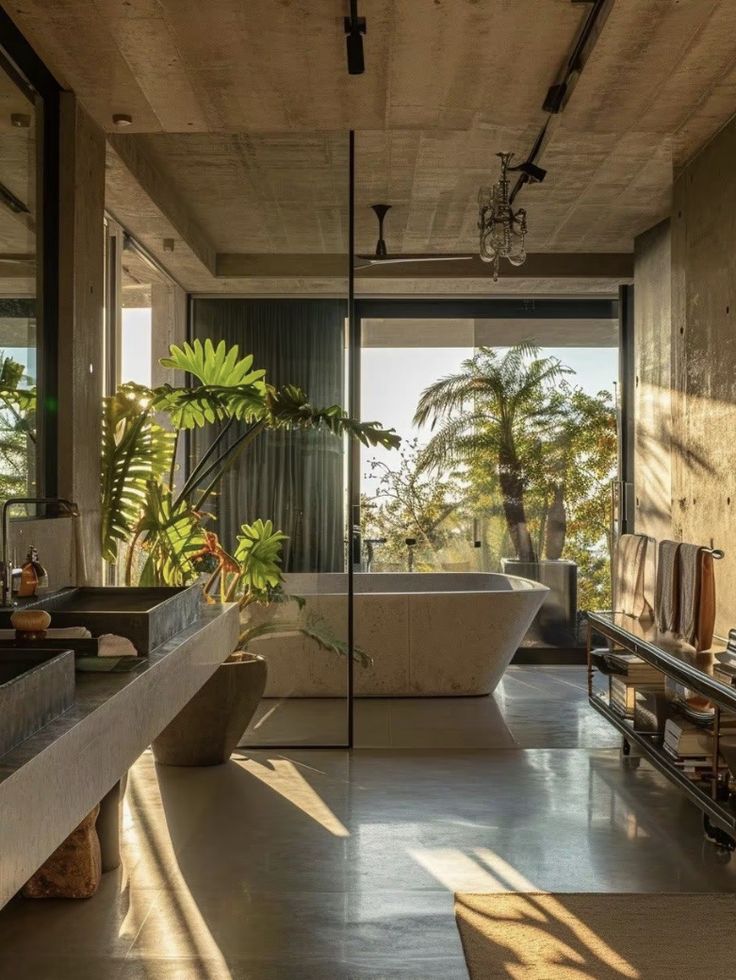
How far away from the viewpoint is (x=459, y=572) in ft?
19.9

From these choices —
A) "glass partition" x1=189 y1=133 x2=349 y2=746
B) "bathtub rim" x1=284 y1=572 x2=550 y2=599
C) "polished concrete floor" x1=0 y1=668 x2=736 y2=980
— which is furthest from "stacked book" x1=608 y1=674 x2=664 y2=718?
"glass partition" x1=189 y1=133 x2=349 y2=746

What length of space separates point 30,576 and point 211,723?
1834mm

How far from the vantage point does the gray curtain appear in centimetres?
536

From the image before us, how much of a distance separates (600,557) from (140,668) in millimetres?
4092

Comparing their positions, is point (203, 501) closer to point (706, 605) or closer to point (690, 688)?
point (706, 605)

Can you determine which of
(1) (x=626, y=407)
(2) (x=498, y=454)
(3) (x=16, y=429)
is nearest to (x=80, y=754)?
(3) (x=16, y=429)

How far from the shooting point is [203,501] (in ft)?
17.4

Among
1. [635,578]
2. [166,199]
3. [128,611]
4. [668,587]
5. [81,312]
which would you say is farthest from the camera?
[635,578]

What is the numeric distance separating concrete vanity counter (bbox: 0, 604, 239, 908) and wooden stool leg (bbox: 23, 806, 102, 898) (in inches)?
23.7

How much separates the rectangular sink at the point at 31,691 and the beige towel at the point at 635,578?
11.4 feet

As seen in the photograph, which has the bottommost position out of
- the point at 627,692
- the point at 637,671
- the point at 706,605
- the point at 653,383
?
the point at 627,692

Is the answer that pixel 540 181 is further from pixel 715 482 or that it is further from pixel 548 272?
pixel 715 482

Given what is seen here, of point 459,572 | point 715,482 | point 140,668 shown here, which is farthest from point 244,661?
point 140,668

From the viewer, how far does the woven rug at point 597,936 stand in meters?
2.88
